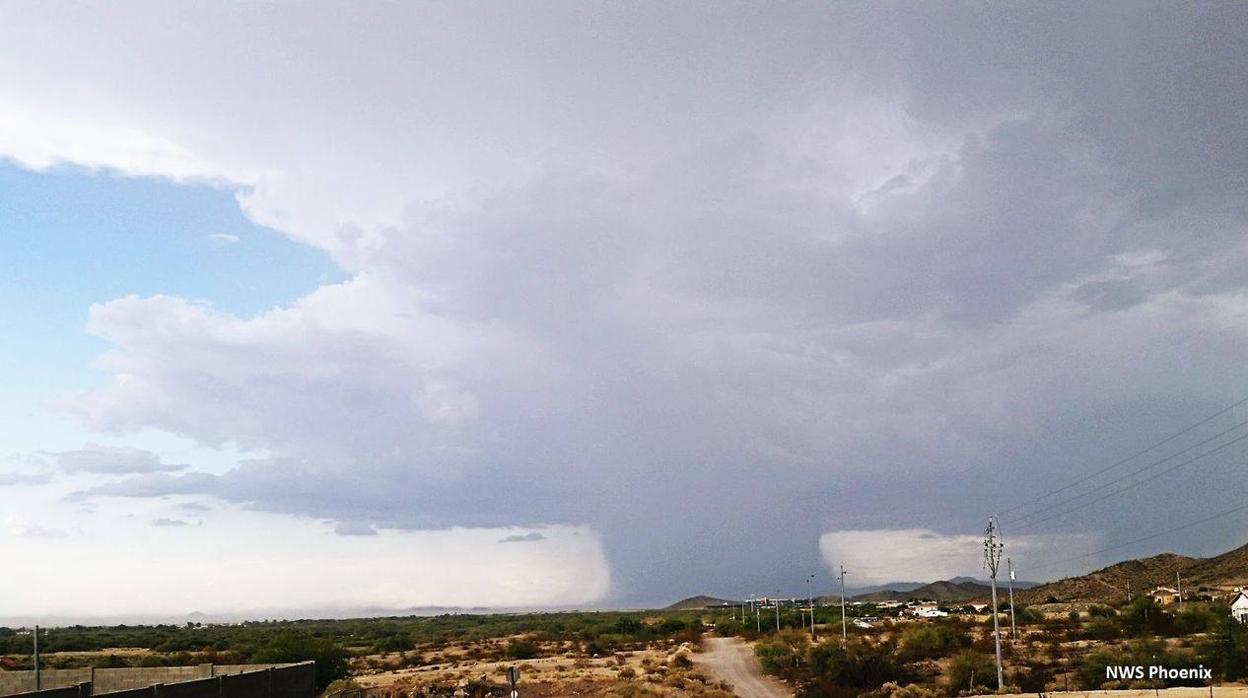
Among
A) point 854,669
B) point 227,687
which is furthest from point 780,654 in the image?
point 227,687

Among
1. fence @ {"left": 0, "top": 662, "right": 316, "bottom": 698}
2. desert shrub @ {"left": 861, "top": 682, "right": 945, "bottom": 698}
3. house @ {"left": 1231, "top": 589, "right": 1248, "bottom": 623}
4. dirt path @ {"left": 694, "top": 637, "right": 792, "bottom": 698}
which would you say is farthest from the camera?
house @ {"left": 1231, "top": 589, "right": 1248, "bottom": 623}

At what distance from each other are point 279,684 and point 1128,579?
195548 mm

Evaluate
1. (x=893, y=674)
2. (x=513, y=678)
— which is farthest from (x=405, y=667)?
(x=513, y=678)

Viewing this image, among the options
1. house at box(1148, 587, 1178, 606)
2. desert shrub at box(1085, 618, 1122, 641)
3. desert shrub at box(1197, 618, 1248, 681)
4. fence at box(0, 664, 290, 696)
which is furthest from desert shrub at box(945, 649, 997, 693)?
house at box(1148, 587, 1178, 606)

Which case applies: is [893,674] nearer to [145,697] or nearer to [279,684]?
[279,684]

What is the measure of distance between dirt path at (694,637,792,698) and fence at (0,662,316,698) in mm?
33370

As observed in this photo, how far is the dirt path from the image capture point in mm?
69500

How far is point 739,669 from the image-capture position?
85.0m

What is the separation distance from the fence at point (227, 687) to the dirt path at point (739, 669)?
1314 inches

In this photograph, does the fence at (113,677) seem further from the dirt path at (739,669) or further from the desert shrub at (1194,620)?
the desert shrub at (1194,620)

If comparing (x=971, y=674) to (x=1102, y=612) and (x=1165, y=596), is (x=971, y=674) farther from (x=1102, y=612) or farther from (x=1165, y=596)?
(x=1165, y=596)

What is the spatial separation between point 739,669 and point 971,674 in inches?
971

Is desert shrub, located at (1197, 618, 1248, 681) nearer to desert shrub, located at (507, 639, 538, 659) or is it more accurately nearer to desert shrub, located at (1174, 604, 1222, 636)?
desert shrub, located at (1174, 604, 1222, 636)

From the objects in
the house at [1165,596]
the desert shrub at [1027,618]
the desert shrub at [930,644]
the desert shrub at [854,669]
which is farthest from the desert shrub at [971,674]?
the house at [1165,596]
